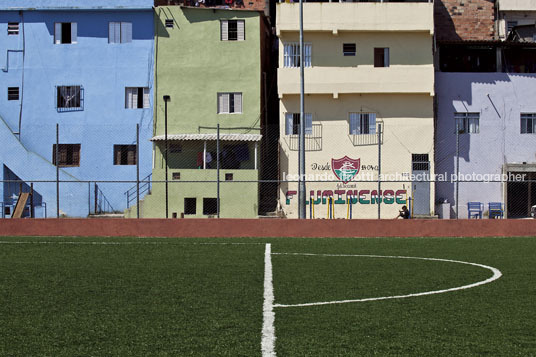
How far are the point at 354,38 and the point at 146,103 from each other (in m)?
10.7

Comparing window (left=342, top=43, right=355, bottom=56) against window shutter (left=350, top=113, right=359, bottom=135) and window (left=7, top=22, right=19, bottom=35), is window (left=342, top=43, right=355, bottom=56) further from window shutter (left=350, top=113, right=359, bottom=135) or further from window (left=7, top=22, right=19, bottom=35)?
window (left=7, top=22, right=19, bottom=35)

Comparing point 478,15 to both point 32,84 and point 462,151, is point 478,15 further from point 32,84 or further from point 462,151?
point 32,84

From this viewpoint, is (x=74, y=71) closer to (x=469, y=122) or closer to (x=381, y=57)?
(x=381, y=57)

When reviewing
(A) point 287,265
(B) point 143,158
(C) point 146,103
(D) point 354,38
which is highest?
(D) point 354,38

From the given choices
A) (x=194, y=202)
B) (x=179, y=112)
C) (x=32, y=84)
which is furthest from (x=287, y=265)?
(x=32, y=84)

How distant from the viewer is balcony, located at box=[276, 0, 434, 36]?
38844mm

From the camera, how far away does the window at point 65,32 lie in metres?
40.4

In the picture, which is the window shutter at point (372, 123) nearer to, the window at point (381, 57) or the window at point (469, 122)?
the window at point (381, 57)

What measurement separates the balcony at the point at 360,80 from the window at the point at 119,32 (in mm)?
7868

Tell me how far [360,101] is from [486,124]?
6.18 metres

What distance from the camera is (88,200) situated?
3769 cm

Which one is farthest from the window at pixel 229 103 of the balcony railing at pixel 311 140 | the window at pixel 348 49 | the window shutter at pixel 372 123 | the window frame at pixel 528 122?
the window frame at pixel 528 122

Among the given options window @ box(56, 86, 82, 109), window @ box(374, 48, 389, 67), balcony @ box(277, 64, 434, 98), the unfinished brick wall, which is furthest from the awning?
the unfinished brick wall

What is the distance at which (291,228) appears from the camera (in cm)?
2261
